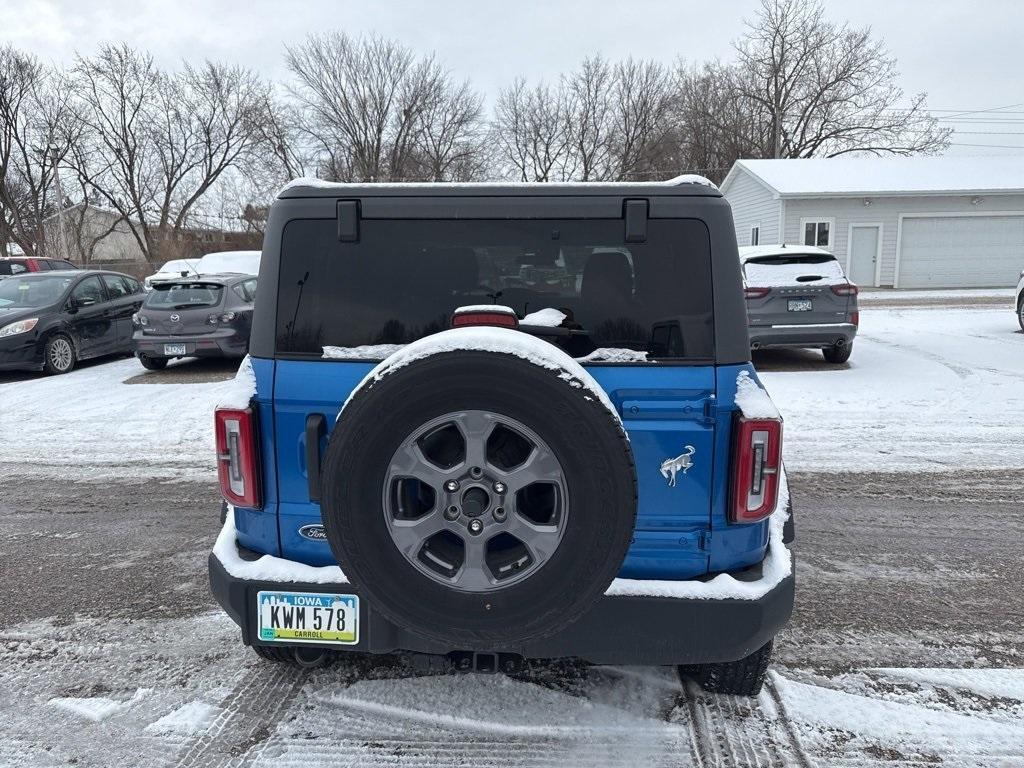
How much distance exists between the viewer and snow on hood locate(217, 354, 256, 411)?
7.75 feet

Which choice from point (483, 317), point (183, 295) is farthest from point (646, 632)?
point (183, 295)

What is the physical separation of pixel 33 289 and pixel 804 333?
11.6m

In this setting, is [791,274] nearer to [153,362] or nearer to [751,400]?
[751,400]

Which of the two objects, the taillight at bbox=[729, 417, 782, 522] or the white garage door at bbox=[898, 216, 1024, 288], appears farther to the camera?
the white garage door at bbox=[898, 216, 1024, 288]

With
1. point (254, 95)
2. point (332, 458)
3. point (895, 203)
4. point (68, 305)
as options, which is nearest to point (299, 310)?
point (332, 458)

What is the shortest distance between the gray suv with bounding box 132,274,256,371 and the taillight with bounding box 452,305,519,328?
8863mm

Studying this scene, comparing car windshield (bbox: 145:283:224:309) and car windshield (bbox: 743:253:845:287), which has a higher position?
car windshield (bbox: 743:253:845:287)

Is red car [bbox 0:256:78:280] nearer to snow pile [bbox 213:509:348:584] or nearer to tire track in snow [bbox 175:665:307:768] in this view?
tire track in snow [bbox 175:665:307:768]

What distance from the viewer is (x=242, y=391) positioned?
7.84 feet

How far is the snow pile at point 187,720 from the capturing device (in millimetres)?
2582

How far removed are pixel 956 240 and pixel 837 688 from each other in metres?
28.0

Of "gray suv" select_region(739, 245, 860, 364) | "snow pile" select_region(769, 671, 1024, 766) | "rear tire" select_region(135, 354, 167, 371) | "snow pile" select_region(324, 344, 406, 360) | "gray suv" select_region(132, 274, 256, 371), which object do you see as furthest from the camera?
"rear tire" select_region(135, 354, 167, 371)

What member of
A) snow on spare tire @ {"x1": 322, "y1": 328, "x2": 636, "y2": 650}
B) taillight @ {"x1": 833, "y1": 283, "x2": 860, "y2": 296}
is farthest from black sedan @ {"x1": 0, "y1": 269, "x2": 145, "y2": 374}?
taillight @ {"x1": 833, "y1": 283, "x2": 860, "y2": 296}

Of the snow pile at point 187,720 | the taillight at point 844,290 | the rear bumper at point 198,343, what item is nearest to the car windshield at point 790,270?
the taillight at point 844,290
